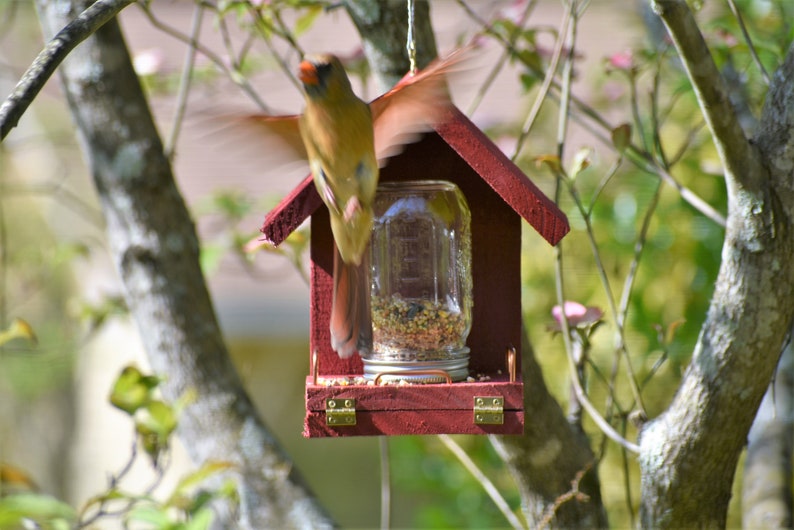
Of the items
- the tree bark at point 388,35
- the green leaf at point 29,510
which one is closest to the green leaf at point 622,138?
the tree bark at point 388,35

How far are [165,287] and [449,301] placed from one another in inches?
31.1

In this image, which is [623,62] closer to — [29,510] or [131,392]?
[131,392]

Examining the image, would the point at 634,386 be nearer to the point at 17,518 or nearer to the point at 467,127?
the point at 467,127

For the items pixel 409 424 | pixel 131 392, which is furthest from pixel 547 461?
pixel 131 392

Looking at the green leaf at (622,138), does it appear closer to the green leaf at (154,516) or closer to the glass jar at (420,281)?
the glass jar at (420,281)

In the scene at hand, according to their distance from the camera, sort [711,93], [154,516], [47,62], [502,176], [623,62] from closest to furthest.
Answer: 1. [47,62]
2. [711,93]
3. [502,176]
4. [154,516]
5. [623,62]

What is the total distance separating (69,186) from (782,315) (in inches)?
218

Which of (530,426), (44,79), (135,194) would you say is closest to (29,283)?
(135,194)

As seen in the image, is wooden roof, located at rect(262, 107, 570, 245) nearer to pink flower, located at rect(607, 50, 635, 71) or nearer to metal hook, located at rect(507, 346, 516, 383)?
metal hook, located at rect(507, 346, 516, 383)

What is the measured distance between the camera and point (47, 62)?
3.29 ft

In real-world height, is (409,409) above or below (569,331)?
below

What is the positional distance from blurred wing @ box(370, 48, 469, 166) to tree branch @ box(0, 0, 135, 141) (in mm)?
437

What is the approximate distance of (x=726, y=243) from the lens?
4.88ft

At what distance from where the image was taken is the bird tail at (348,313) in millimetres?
1533
